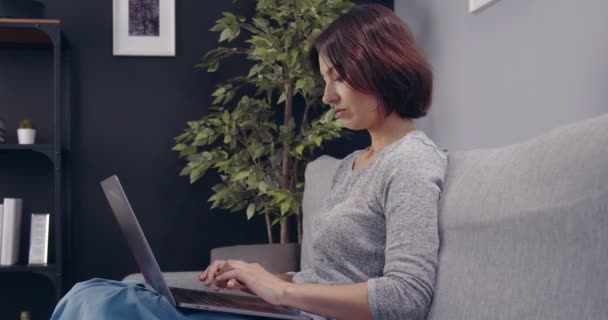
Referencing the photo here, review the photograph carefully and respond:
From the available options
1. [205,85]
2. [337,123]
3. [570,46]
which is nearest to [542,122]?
[570,46]

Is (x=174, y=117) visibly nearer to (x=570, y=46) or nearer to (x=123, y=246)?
(x=123, y=246)

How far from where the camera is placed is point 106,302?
121cm

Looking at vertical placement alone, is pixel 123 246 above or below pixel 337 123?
below

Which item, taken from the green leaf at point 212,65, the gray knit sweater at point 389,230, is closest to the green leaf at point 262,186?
the green leaf at point 212,65

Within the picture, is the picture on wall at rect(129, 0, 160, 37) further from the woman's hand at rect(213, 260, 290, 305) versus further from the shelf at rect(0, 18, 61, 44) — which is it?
the woman's hand at rect(213, 260, 290, 305)

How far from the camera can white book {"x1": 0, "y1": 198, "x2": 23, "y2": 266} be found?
117 inches

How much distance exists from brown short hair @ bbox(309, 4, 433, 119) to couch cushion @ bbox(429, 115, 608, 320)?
22 centimetres

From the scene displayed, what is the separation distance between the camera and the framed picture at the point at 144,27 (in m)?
3.35

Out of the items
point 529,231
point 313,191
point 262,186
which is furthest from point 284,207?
point 529,231

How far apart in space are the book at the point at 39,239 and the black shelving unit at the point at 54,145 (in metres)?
0.05

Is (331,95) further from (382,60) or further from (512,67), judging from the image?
(512,67)

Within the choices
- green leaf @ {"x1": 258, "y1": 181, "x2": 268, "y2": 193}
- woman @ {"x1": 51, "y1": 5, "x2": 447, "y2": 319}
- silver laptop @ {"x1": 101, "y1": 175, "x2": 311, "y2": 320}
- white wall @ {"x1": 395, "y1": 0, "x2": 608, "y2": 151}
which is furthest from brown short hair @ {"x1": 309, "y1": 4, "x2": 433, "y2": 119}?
green leaf @ {"x1": 258, "y1": 181, "x2": 268, "y2": 193}

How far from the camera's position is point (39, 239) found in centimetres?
306

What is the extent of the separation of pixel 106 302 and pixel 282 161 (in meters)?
1.89
